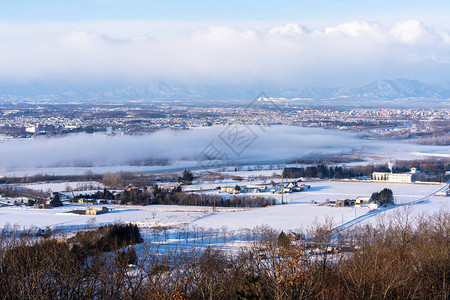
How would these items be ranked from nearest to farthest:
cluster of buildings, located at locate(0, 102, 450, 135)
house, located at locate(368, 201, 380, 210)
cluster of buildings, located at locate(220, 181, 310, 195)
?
house, located at locate(368, 201, 380, 210)
cluster of buildings, located at locate(220, 181, 310, 195)
cluster of buildings, located at locate(0, 102, 450, 135)

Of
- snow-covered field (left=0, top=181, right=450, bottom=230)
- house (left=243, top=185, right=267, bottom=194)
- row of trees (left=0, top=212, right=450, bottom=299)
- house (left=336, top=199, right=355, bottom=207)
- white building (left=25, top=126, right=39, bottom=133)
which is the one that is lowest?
snow-covered field (left=0, top=181, right=450, bottom=230)

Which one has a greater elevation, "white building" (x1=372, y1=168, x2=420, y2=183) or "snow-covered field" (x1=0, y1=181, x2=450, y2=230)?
"white building" (x1=372, y1=168, x2=420, y2=183)

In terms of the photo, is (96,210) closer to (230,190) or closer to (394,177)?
(230,190)

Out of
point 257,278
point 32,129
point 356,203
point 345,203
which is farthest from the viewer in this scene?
point 32,129

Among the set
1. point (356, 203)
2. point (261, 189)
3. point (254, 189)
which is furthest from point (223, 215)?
point (261, 189)

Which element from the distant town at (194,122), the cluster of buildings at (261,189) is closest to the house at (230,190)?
the cluster of buildings at (261,189)

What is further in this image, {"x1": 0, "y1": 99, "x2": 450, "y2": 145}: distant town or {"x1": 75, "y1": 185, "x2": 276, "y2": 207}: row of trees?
{"x1": 0, "y1": 99, "x2": 450, "y2": 145}: distant town

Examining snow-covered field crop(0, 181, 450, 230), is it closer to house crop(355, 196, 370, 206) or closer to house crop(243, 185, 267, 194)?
house crop(355, 196, 370, 206)

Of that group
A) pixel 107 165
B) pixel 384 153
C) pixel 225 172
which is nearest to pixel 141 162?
pixel 107 165

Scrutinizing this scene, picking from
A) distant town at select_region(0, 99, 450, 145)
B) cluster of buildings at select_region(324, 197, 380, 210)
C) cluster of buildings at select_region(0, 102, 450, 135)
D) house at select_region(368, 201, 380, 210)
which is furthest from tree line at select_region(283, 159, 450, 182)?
cluster of buildings at select_region(0, 102, 450, 135)
